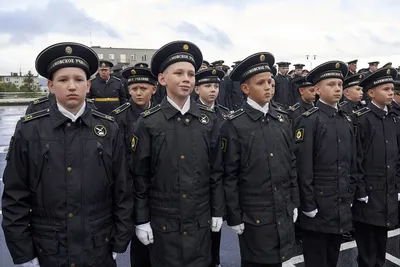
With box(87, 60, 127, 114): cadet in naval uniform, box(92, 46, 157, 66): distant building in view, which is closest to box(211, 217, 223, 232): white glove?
box(87, 60, 127, 114): cadet in naval uniform

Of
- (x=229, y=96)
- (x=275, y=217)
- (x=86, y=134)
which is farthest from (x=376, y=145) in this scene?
(x=229, y=96)

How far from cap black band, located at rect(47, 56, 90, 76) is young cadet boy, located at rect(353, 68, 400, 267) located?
304cm

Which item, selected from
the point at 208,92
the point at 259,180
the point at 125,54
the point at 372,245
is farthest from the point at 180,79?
the point at 125,54

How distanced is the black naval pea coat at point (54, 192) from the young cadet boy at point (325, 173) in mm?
2065

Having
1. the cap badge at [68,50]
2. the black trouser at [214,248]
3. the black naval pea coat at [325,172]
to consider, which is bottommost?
the black trouser at [214,248]

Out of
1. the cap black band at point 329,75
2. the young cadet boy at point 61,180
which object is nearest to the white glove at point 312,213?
the cap black band at point 329,75

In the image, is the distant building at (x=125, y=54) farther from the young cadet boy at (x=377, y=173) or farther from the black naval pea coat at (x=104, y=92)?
the young cadet boy at (x=377, y=173)

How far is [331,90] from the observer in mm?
3717

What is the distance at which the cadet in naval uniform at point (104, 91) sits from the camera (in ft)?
27.4

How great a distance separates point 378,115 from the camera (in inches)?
154

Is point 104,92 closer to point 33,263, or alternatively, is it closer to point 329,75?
point 329,75

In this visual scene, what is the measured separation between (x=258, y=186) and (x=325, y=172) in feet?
2.93

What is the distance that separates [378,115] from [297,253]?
2.09 meters

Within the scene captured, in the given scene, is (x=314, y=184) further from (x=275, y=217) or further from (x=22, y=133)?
(x=22, y=133)
